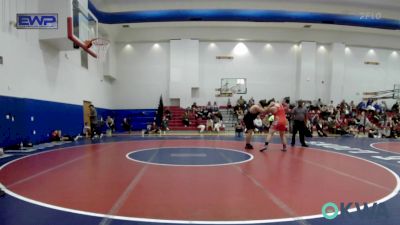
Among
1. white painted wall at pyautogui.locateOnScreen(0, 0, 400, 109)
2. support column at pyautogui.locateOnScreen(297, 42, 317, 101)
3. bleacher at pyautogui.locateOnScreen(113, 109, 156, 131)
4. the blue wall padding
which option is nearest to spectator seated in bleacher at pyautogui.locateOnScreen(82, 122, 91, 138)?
the blue wall padding

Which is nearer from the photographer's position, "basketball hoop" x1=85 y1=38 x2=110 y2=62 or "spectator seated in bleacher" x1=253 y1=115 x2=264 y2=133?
"basketball hoop" x1=85 y1=38 x2=110 y2=62

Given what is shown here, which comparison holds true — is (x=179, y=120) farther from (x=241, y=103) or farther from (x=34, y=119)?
(x=34, y=119)

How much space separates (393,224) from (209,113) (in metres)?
15.3

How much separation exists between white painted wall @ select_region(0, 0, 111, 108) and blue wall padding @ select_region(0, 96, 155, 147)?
0.29 metres

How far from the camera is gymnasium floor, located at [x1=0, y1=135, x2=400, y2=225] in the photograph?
2781 mm

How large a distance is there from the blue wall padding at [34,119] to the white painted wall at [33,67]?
0.29m

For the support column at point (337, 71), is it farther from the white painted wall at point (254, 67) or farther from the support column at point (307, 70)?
the support column at point (307, 70)

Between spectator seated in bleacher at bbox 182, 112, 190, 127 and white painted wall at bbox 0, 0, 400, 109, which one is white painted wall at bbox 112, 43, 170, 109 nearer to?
white painted wall at bbox 0, 0, 400, 109

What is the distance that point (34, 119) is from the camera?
9562 mm

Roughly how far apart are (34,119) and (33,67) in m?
1.95

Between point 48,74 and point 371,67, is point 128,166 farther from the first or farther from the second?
point 371,67

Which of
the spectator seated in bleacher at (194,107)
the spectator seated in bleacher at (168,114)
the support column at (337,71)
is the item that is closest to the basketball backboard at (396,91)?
the support column at (337,71)

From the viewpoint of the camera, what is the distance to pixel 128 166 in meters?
5.54

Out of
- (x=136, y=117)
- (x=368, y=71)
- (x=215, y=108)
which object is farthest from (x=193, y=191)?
(x=368, y=71)
